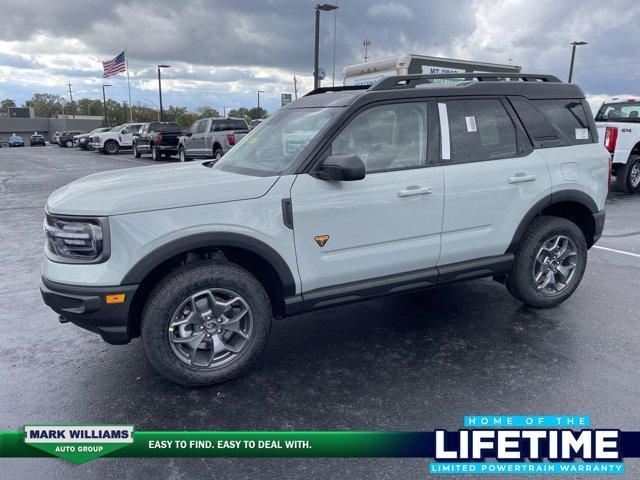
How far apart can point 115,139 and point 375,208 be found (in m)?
31.1

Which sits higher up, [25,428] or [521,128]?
[521,128]

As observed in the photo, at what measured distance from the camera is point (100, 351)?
3.93 meters

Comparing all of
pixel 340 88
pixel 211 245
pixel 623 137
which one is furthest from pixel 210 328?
pixel 623 137

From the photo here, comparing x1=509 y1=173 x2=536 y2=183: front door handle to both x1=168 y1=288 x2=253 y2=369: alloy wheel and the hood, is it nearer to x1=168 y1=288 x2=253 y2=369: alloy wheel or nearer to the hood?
the hood

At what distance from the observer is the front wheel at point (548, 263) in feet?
14.5

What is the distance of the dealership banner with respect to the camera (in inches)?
104

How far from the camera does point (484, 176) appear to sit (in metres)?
3.98

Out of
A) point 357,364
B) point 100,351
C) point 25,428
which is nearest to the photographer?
point 25,428

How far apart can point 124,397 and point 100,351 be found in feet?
2.71

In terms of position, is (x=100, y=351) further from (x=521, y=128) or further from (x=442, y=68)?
(x=442, y=68)

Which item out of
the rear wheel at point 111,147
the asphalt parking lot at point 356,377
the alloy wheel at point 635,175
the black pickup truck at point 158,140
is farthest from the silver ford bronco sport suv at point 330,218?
the rear wheel at point 111,147

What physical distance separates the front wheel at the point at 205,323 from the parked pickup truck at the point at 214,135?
50.3 ft

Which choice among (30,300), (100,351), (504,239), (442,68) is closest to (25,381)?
(100,351)

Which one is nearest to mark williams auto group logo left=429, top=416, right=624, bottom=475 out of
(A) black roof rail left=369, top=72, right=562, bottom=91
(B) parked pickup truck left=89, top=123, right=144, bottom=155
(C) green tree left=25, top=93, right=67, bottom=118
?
(A) black roof rail left=369, top=72, right=562, bottom=91
